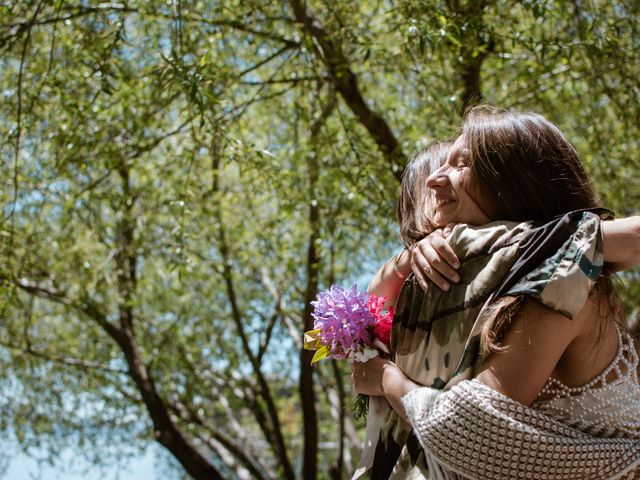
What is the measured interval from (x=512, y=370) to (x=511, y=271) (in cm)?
21

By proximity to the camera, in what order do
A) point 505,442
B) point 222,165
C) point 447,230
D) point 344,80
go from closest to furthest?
point 505,442 → point 447,230 → point 344,80 → point 222,165

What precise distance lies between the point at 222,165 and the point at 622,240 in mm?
5386

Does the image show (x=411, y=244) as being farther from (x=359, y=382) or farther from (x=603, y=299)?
(x=603, y=299)

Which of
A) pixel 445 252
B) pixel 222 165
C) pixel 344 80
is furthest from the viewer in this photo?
pixel 222 165

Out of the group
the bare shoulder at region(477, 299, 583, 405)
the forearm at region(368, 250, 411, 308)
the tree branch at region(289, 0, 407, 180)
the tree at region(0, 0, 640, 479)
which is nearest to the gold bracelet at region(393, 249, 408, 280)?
the forearm at region(368, 250, 411, 308)

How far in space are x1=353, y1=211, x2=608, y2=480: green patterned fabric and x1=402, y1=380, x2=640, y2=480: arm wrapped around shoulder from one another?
9cm

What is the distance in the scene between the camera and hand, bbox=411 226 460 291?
1798mm

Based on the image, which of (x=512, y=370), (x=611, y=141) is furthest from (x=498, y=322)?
(x=611, y=141)

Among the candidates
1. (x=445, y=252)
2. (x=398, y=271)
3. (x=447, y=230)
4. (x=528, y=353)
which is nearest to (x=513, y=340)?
(x=528, y=353)

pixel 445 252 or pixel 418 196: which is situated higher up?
pixel 418 196

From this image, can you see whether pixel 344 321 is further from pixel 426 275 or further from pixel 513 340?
pixel 513 340

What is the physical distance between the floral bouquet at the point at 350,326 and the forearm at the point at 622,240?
1.86ft

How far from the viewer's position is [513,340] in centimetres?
161

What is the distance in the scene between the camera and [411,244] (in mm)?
2076
